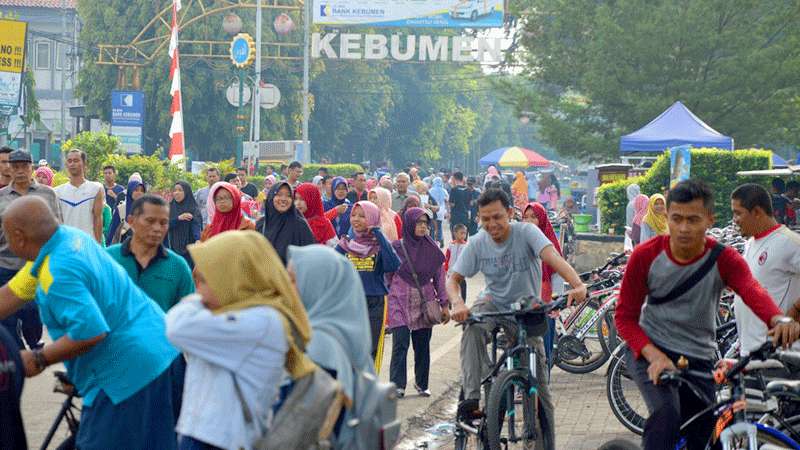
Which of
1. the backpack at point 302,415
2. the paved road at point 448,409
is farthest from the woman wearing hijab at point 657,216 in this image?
the backpack at point 302,415

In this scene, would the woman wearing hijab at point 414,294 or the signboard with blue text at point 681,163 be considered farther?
the signboard with blue text at point 681,163

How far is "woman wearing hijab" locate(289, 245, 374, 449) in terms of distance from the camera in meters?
4.62

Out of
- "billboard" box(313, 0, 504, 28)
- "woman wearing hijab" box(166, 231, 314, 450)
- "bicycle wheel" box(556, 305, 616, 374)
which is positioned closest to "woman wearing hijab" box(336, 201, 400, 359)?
"bicycle wheel" box(556, 305, 616, 374)

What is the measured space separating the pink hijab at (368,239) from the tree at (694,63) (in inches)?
837

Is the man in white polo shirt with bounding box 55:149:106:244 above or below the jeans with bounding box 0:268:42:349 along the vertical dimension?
above

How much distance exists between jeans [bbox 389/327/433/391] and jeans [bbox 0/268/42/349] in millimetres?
2688

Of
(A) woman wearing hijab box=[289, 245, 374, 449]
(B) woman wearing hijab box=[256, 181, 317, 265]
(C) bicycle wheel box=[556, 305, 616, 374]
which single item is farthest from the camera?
(C) bicycle wheel box=[556, 305, 616, 374]

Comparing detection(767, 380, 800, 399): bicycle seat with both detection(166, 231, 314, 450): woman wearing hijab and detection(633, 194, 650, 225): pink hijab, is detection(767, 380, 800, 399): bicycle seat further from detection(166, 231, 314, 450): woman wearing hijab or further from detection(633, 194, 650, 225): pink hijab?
detection(633, 194, 650, 225): pink hijab

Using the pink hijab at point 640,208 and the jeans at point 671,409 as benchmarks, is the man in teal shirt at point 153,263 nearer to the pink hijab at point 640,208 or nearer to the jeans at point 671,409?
the jeans at point 671,409

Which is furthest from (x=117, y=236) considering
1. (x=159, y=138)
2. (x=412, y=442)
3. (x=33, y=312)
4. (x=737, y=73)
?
(x=159, y=138)

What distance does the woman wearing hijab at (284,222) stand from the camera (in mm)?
10680

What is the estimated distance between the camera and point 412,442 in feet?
29.6

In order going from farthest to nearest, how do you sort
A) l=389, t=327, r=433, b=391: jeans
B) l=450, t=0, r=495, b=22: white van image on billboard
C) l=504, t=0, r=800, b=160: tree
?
l=450, t=0, r=495, b=22: white van image on billboard < l=504, t=0, r=800, b=160: tree < l=389, t=327, r=433, b=391: jeans

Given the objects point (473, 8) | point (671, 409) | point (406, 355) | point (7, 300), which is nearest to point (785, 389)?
point (671, 409)
